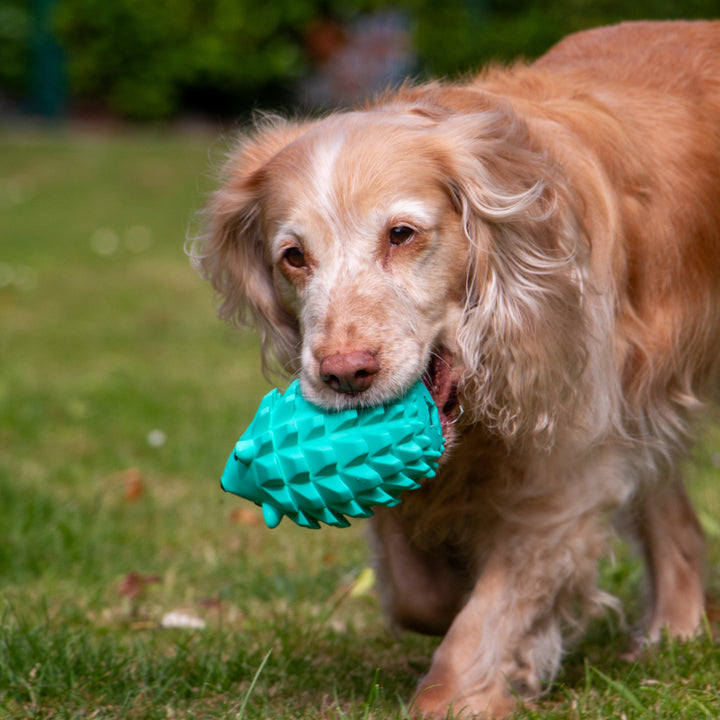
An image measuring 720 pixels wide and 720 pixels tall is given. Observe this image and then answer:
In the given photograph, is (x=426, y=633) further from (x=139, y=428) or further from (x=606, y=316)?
(x=139, y=428)

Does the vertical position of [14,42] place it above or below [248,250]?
below

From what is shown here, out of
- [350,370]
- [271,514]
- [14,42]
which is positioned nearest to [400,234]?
[350,370]

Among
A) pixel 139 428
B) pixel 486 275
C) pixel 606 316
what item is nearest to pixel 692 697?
pixel 606 316

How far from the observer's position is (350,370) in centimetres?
253

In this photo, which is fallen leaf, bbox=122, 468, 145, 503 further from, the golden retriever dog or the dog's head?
the dog's head

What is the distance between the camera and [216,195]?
3229mm

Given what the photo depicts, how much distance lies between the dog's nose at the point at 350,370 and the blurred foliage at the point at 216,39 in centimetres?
1468

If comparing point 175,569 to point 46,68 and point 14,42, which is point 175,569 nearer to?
point 46,68

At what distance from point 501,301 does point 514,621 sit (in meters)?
0.79

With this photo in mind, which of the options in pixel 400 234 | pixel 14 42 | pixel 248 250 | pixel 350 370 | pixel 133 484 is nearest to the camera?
pixel 350 370

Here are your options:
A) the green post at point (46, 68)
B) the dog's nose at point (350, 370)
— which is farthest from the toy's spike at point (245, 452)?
the green post at point (46, 68)

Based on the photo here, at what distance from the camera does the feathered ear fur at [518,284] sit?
2.78 m

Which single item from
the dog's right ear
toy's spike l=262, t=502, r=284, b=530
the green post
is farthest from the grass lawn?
the green post

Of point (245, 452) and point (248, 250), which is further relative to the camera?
point (248, 250)
